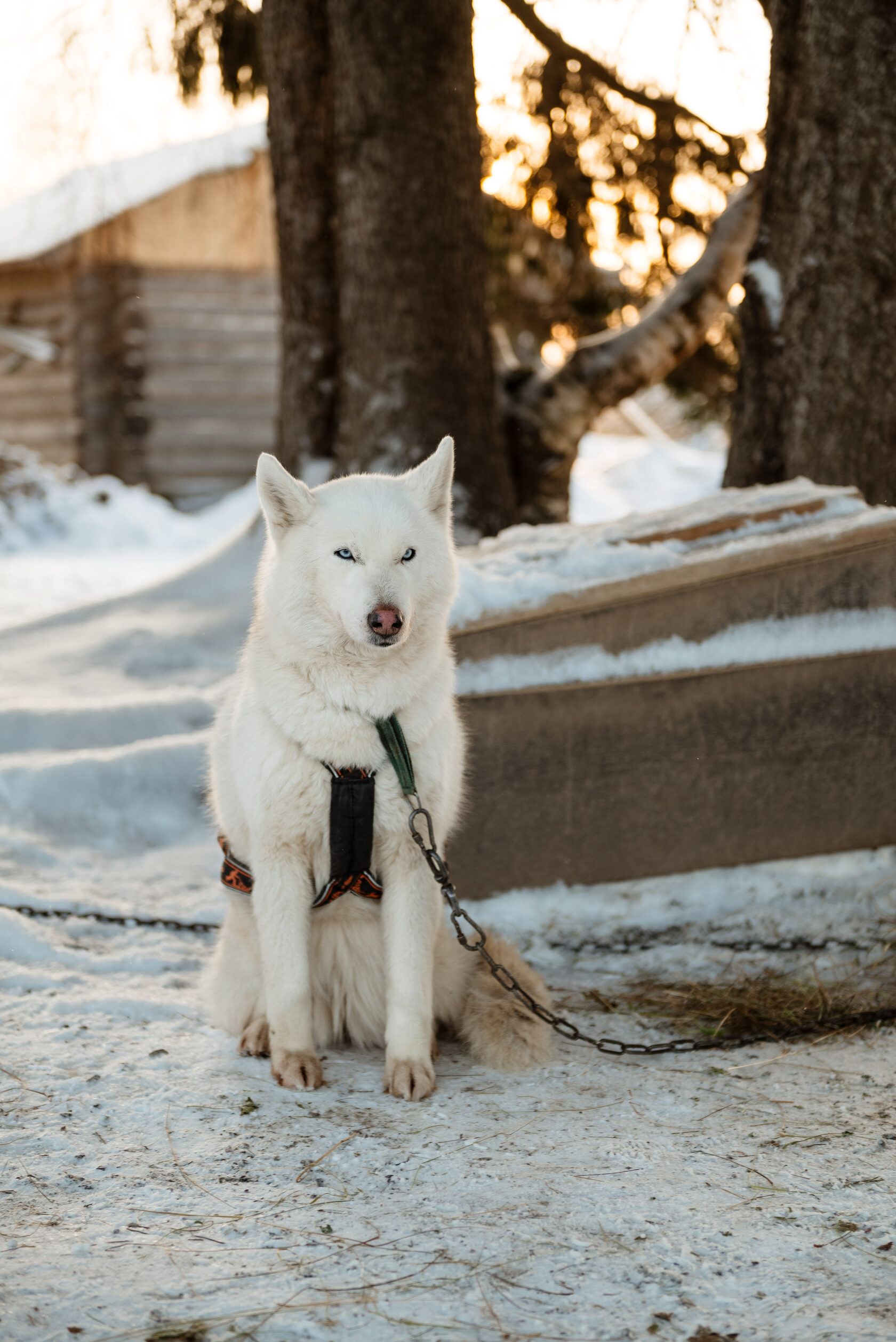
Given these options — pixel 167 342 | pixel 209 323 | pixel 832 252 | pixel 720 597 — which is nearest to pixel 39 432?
pixel 167 342

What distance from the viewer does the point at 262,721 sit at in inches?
115

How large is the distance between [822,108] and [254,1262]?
5.20 meters

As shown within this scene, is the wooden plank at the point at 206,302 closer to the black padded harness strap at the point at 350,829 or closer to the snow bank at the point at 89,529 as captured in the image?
the snow bank at the point at 89,529

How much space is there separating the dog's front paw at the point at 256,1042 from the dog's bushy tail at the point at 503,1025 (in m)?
0.54

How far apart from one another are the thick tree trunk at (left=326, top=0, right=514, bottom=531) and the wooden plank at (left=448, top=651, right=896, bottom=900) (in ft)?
8.84

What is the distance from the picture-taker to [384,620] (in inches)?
102

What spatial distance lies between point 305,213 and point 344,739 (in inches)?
197

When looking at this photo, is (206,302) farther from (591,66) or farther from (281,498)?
(281,498)

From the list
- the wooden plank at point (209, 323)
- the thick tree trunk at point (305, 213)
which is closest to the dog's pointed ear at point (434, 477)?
the thick tree trunk at point (305, 213)

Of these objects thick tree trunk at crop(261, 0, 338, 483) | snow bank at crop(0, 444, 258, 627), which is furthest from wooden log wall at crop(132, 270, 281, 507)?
thick tree trunk at crop(261, 0, 338, 483)

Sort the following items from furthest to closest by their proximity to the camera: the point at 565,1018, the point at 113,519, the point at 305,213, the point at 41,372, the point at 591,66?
the point at 41,372
the point at 113,519
the point at 591,66
the point at 305,213
the point at 565,1018

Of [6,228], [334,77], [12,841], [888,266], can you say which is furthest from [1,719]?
[6,228]

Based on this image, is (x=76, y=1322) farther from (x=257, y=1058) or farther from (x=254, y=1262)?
(x=257, y=1058)

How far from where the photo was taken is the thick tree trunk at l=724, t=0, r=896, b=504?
504 centimetres
